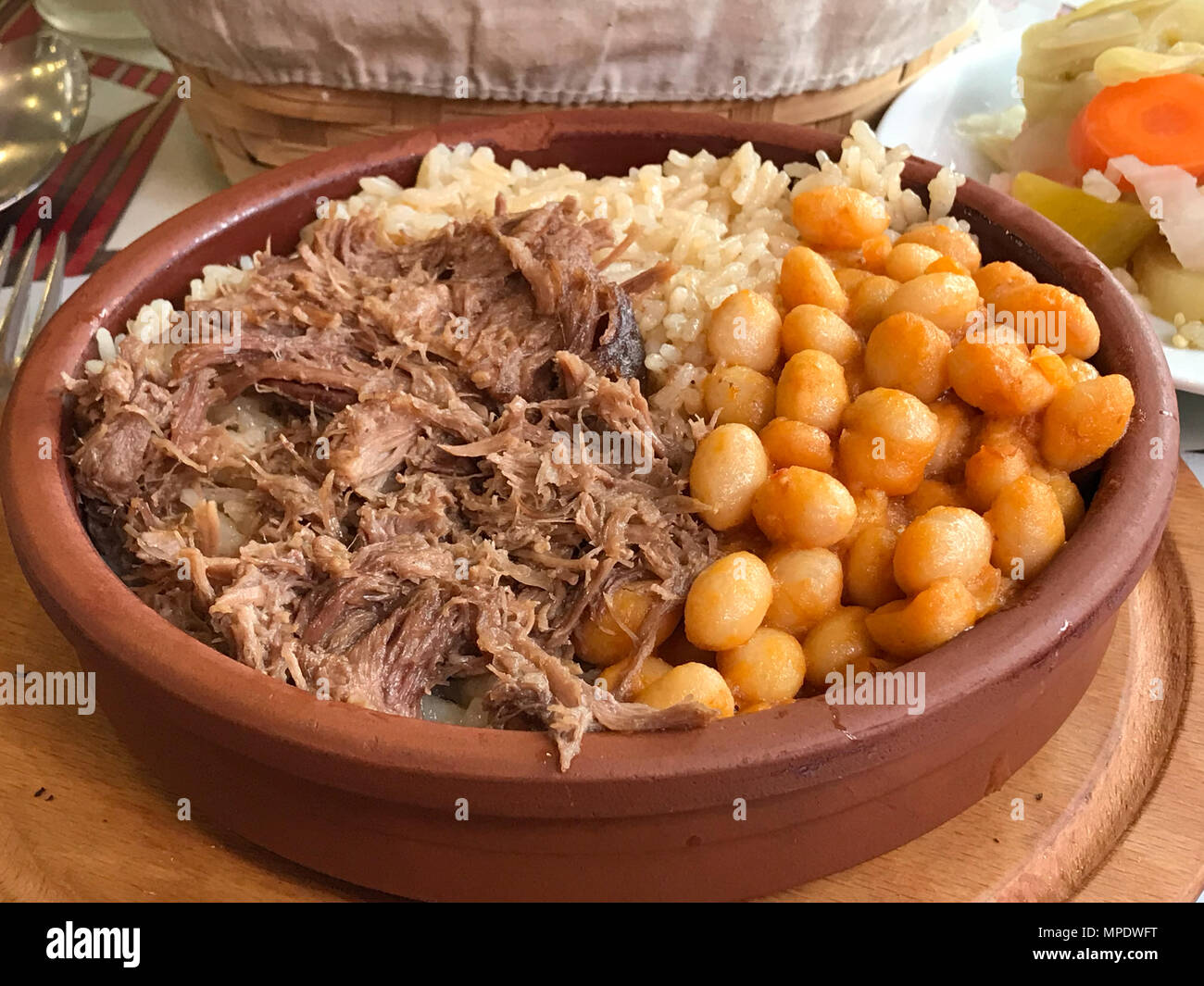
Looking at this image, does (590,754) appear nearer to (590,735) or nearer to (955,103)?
(590,735)

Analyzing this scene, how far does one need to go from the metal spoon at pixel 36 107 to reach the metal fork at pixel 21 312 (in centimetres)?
40

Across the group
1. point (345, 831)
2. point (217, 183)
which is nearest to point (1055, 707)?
point (345, 831)

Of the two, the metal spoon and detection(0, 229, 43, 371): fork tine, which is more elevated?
the metal spoon

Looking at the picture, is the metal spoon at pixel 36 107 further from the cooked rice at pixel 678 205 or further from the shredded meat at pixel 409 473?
the shredded meat at pixel 409 473

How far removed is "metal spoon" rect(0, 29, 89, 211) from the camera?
2736 millimetres

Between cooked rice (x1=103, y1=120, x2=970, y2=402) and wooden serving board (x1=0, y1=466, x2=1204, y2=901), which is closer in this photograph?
wooden serving board (x1=0, y1=466, x2=1204, y2=901)

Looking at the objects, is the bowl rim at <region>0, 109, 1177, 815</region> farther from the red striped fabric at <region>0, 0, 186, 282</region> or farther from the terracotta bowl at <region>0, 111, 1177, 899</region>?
the red striped fabric at <region>0, 0, 186, 282</region>

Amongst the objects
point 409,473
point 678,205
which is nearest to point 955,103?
point 678,205

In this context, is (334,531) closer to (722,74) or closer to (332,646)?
(332,646)

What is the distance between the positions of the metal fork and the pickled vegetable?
6.70 feet

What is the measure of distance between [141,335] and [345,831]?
2.98 feet

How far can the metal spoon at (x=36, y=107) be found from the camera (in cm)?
274

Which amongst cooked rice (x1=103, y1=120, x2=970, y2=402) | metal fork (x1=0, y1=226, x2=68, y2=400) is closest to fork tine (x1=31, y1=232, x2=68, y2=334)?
metal fork (x1=0, y1=226, x2=68, y2=400)

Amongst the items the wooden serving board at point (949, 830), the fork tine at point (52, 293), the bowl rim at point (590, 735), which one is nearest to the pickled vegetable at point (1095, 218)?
the bowl rim at point (590, 735)
